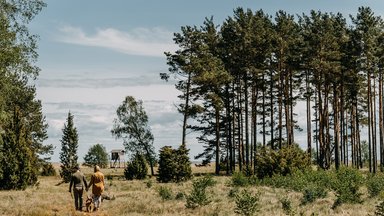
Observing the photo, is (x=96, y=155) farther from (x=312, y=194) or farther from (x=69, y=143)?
(x=312, y=194)

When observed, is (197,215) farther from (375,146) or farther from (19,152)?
(375,146)

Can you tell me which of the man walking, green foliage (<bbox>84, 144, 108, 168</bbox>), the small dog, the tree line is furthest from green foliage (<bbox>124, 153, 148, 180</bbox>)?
green foliage (<bbox>84, 144, 108, 168</bbox>)

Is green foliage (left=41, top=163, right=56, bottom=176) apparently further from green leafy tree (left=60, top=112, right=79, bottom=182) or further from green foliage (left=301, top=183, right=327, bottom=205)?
green foliage (left=301, top=183, right=327, bottom=205)

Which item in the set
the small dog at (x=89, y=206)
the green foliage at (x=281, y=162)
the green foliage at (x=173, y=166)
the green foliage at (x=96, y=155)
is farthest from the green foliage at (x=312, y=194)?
the green foliage at (x=96, y=155)

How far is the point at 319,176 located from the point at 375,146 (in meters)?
21.7

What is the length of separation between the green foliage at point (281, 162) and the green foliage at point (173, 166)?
6.95 meters

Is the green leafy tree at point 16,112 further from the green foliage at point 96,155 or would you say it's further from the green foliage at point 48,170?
the green foliage at point 96,155

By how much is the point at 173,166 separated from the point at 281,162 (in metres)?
9.30

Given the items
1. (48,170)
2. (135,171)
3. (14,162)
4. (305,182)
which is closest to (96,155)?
(48,170)

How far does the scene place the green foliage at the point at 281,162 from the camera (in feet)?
113

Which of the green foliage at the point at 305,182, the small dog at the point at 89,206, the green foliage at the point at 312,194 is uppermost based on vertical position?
the green foliage at the point at 305,182

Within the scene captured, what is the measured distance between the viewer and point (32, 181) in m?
37.7

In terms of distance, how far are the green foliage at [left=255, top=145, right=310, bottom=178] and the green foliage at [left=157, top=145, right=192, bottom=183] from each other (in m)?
6.95

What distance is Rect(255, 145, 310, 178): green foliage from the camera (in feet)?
113
